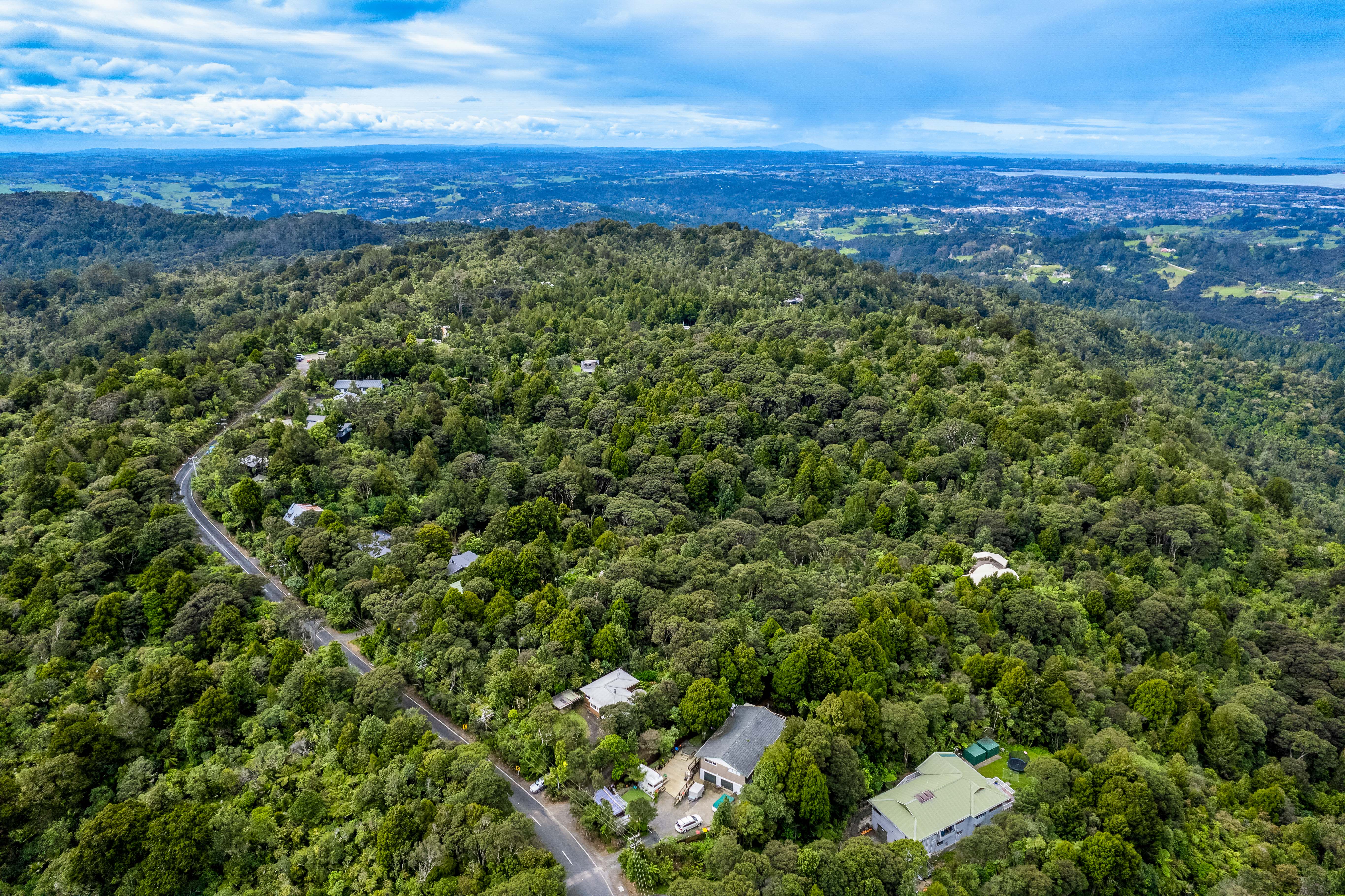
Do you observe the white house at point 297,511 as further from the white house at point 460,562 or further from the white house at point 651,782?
the white house at point 651,782

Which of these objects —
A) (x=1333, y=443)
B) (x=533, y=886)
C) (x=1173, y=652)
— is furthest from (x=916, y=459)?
(x=1333, y=443)

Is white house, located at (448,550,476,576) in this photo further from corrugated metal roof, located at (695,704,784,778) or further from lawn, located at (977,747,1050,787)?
lawn, located at (977,747,1050,787)

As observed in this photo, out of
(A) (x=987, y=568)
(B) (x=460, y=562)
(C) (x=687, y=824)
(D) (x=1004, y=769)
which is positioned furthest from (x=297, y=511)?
(A) (x=987, y=568)

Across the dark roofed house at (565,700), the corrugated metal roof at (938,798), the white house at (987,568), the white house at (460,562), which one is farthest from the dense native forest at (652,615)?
the dark roofed house at (565,700)

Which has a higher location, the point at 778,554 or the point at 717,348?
the point at 717,348

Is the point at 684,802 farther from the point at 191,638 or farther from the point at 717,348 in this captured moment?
the point at 717,348
